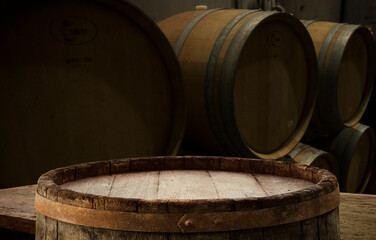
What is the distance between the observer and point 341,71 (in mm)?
4012

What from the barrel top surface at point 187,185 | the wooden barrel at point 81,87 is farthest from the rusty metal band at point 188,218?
the wooden barrel at point 81,87

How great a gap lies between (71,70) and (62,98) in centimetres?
13

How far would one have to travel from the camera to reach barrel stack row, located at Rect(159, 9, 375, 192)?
2639mm

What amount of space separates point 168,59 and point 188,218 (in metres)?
1.55

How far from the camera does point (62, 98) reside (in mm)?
2037

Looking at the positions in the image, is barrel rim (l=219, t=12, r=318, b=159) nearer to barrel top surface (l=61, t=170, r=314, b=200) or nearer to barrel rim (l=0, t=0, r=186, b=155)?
barrel rim (l=0, t=0, r=186, b=155)

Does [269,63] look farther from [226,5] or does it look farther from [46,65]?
[46,65]

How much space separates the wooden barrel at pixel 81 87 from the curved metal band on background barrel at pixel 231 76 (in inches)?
11.0

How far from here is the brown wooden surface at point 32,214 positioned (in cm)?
161

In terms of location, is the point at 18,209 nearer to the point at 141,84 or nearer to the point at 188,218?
the point at 141,84

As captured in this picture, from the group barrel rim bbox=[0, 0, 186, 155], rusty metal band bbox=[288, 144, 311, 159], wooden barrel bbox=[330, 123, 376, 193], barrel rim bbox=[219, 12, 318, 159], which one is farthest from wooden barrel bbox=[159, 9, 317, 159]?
wooden barrel bbox=[330, 123, 376, 193]

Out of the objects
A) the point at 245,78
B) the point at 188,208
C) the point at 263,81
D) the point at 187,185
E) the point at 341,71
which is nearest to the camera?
the point at 188,208

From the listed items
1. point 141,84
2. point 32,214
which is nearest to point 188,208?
point 32,214

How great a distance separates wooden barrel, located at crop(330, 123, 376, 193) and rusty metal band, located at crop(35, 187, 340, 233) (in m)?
3.35
